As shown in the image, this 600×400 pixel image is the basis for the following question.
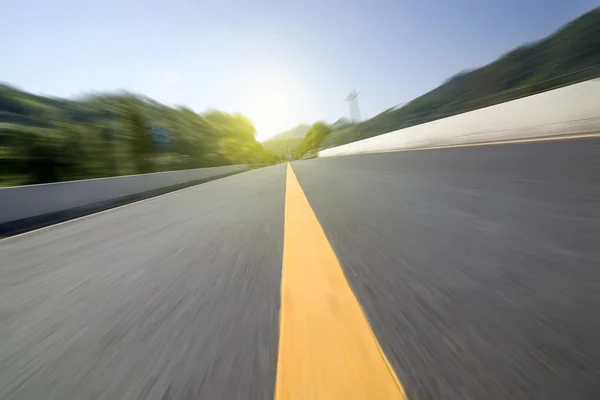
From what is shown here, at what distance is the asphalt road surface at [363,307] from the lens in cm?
84

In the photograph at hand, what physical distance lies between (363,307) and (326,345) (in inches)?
11.8

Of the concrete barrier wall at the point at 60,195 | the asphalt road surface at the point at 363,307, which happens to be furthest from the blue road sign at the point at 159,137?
the asphalt road surface at the point at 363,307

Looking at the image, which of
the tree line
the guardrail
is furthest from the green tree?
the guardrail

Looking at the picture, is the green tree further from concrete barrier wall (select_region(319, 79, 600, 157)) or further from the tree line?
concrete barrier wall (select_region(319, 79, 600, 157))

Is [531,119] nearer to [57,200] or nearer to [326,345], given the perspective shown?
[326,345]

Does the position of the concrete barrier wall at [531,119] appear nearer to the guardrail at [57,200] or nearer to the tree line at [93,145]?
the guardrail at [57,200]

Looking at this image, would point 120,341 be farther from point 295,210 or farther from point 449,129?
point 449,129

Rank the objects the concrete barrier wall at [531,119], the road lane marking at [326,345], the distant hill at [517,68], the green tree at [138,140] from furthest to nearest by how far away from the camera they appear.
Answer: the distant hill at [517,68]
the green tree at [138,140]
the concrete barrier wall at [531,119]
the road lane marking at [326,345]

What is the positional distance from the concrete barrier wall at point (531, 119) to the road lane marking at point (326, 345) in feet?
31.6

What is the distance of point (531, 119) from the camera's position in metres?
9.32

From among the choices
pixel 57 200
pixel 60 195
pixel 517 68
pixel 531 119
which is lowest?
pixel 531 119

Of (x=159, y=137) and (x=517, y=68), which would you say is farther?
(x=517, y=68)

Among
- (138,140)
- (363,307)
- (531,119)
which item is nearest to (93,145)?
(138,140)

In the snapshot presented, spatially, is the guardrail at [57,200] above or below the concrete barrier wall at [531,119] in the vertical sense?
above
